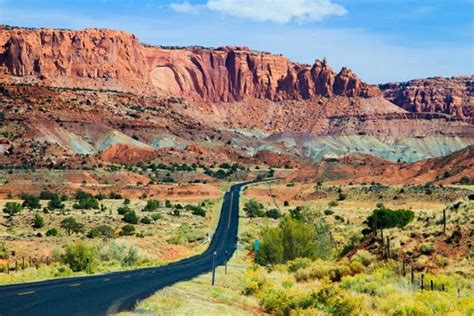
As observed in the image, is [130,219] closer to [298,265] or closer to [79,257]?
[79,257]

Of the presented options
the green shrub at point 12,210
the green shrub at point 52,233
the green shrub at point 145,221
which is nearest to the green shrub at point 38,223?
the green shrub at point 52,233

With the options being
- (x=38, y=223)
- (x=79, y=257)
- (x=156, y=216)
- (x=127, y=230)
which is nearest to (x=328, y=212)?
(x=156, y=216)

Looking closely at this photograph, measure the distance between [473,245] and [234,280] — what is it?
10.1 meters

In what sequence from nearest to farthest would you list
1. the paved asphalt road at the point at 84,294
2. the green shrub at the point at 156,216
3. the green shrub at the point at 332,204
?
the paved asphalt road at the point at 84,294, the green shrub at the point at 156,216, the green shrub at the point at 332,204

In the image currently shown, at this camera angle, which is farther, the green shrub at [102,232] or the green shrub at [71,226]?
the green shrub at [71,226]

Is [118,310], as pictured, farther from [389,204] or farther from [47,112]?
[47,112]

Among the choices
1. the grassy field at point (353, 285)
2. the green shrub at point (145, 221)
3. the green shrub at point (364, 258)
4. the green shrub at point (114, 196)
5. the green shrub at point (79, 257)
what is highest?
the grassy field at point (353, 285)

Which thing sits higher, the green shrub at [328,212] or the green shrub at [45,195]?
the green shrub at [328,212]

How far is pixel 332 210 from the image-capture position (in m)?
93.8

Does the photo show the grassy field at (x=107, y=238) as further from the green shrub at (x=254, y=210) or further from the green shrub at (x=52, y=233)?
the green shrub at (x=254, y=210)

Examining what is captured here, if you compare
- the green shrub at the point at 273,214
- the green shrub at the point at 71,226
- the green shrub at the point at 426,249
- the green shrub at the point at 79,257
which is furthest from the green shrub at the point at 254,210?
the green shrub at the point at 426,249

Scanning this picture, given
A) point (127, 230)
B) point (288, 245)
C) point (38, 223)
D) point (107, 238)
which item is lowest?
point (127, 230)

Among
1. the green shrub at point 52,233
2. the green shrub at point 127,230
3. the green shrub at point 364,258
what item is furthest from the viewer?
the green shrub at point 127,230

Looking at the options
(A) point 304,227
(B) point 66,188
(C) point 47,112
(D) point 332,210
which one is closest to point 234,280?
(A) point 304,227
